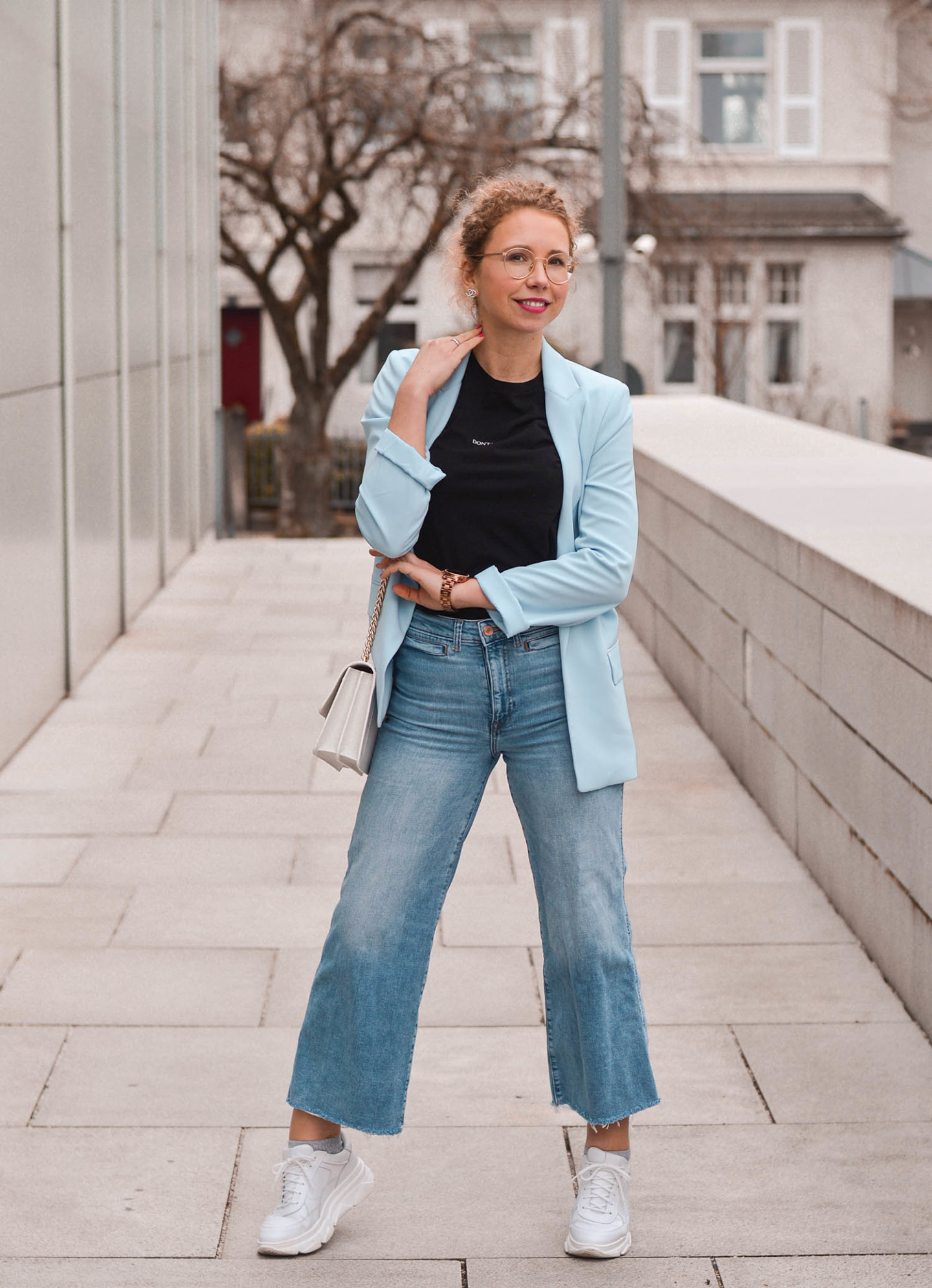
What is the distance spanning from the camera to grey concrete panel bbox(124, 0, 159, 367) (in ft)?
35.9

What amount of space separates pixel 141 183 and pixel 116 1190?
29.8 ft

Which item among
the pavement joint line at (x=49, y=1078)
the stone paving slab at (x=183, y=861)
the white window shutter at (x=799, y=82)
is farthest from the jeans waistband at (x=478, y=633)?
the white window shutter at (x=799, y=82)

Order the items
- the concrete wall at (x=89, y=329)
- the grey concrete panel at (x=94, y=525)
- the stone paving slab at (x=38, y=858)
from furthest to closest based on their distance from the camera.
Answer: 1. the grey concrete panel at (x=94, y=525)
2. the concrete wall at (x=89, y=329)
3. the stone paving slab at (x=38, y=858)

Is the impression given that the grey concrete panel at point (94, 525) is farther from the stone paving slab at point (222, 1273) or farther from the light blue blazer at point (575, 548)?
the light blue blazer at point (575, 548)

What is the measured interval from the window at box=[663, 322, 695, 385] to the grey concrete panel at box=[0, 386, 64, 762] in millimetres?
23119

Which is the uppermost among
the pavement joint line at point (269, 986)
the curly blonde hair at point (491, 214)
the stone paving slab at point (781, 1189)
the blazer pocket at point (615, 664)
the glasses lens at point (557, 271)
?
the curly blonde hair at point (491, 214)

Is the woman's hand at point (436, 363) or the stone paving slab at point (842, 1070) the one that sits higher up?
the woman's hand at point (436, 363)

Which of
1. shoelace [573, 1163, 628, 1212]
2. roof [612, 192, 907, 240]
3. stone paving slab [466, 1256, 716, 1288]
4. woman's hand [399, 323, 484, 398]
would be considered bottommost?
stone paving slab [466, 1256, 716, 1288]

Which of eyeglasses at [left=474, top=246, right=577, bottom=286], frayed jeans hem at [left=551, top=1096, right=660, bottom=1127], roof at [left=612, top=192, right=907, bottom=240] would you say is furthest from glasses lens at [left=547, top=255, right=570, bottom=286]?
roof at [left=612, top=192, right=907, bottom=240]

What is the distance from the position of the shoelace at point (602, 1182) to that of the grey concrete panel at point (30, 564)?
4.23 m

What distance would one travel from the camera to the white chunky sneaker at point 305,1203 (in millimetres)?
3197

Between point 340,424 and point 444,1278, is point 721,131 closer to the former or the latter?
point 340,424

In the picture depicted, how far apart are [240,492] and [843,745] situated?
56.7 feet

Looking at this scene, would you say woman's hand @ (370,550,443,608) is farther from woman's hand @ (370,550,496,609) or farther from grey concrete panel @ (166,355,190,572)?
grey concrete panel @ (166,355,190,572)
